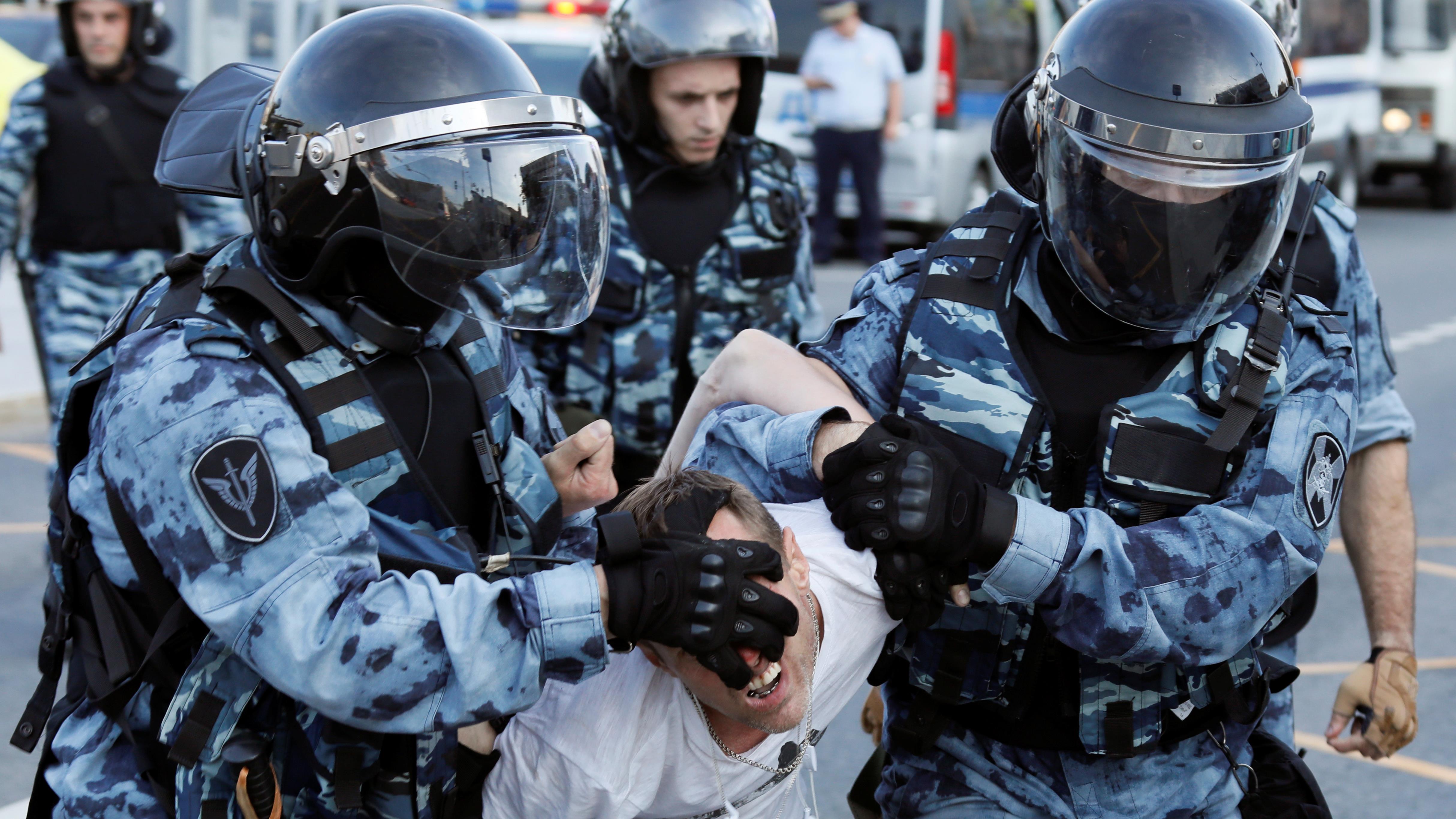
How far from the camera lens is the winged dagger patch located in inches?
73.2

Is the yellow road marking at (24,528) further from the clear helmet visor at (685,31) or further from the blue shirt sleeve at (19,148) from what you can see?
the clear helmet visor at (685,31)

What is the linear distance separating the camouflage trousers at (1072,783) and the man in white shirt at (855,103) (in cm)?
Result: 947

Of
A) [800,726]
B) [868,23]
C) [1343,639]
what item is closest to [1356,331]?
[800,726]

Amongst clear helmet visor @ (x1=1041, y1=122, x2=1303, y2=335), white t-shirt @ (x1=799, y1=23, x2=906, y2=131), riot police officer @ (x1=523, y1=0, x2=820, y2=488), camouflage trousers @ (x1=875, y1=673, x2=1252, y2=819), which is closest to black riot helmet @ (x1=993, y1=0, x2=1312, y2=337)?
clear helmet visor @ (x1=1041, y1=122, x2=1303, y2=335)

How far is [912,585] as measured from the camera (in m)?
2.12

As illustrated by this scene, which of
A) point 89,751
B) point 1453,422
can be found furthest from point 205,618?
point 1453,422

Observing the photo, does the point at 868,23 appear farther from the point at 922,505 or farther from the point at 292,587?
the point at 292,587

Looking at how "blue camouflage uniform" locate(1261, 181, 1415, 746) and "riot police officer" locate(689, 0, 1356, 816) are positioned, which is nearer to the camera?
"riot police officer" locate(689, 0, 1356, 816)

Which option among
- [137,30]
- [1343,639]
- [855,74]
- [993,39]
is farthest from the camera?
[993,39]

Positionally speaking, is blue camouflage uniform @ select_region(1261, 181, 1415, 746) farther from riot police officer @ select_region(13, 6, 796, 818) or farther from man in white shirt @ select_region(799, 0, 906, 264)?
man in white shirt @ select_region(799, 0, 906, 264)

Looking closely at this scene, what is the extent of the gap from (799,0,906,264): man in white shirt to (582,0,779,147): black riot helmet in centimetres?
719

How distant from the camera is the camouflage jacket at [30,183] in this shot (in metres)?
5.57

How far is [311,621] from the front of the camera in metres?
1.83

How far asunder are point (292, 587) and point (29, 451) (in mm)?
6729
